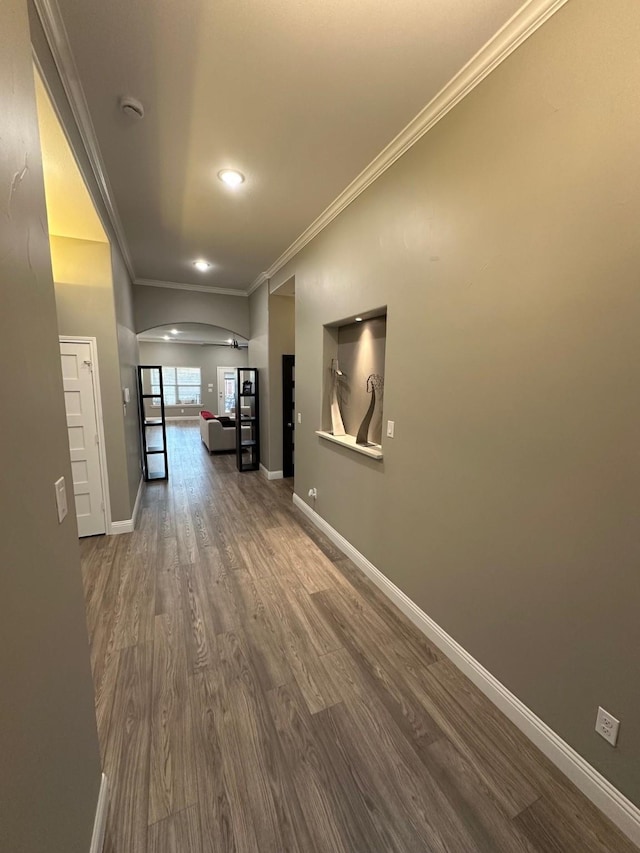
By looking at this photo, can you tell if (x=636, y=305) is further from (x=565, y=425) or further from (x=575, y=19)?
(x=575, y=19)

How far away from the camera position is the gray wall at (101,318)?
3.02 m

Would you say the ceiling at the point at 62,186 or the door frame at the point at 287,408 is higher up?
the ceiling at the point at 62,186

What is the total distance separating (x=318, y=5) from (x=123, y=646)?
129 inches

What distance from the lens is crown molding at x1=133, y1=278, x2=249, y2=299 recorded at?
16.7 ft

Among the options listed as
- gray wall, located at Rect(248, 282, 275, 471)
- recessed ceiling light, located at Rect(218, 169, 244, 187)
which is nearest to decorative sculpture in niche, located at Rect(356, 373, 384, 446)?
recessed ceiling light, located at Rect(218, 169, 244, 187)

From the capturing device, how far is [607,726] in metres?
1.25

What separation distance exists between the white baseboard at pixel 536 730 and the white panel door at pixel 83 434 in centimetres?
292

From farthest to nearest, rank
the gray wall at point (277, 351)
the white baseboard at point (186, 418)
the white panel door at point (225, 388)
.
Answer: the white panel door at point (225, 388) → the white baseboard at point (186, 418) → the gray wall at point (277, 351)

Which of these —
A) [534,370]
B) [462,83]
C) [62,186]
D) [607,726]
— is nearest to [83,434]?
[62,186]

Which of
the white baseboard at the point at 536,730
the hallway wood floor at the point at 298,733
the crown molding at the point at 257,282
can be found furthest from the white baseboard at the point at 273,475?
the white baseboard at the point at 536,730

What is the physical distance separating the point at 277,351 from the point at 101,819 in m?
4.64

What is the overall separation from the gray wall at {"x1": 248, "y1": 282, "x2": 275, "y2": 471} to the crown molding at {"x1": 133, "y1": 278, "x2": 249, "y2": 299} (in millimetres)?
289

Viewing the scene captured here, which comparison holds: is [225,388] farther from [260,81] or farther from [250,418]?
[260,81]

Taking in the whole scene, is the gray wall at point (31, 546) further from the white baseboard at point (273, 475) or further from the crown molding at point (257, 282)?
the white baseboard at point (273, 475)
